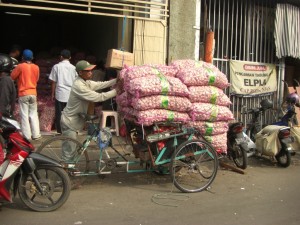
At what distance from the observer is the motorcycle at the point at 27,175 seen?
15.3ft

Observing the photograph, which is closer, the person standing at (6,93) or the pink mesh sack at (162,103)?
the pink mesh sack at (162,103)

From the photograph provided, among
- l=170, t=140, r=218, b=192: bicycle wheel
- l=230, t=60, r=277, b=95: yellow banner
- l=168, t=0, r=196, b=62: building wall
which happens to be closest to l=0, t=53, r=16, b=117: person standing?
l=170, t=140, r=218, b=192: bicycle wheel

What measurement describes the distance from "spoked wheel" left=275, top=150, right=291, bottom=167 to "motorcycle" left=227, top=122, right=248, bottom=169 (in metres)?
0.91

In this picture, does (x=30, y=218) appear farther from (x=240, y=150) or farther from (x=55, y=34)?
(x=55, y=34)

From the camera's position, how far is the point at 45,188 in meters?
4.88

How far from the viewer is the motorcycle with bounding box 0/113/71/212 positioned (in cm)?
465

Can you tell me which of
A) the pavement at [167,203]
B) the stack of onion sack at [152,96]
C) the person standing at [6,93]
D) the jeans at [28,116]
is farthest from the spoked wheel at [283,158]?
the person standing at [6,93]

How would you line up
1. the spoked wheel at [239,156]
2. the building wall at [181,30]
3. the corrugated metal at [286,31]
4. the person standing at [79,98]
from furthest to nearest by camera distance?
the corrugated metal at [286,31], the building wall at [181,30], the spoked wheel at [239,156], the person standing at [79,98]

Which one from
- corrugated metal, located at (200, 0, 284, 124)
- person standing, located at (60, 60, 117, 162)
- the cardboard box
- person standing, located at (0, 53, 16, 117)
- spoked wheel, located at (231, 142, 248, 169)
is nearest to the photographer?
person standing, located at (60, 60, 117, 162)

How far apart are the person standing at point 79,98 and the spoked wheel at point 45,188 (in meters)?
0.82

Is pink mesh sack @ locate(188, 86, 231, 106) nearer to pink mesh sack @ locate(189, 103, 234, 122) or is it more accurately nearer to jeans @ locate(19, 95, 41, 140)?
pink mesh sack @ locate(189, 103, 234, 122)

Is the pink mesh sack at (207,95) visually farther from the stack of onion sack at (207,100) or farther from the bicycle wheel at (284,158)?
the bicycle wheel at (284,158)

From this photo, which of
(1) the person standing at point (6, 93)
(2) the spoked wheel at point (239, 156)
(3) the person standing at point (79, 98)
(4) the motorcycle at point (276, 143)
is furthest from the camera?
(4) the motorcycle at point (276, 143)

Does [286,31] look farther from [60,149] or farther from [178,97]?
[60,149]
